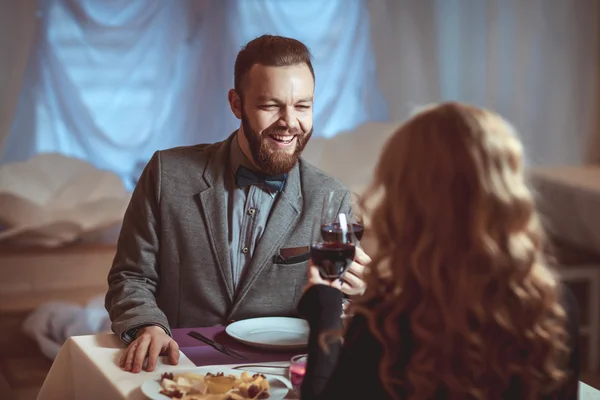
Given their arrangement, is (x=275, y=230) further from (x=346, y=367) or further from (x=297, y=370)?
(x=346, y=367)

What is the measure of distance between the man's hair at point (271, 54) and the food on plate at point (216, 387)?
1014mm

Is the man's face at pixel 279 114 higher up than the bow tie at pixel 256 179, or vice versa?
the man's face at pixel 279 114

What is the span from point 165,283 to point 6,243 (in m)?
2.02

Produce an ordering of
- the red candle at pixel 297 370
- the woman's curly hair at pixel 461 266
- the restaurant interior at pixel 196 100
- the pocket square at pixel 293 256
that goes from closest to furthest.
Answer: the woman's curly hair at pixel 461 266
the red candle at pixel 297 370
the pocket square at pixel 293 256
the restaurant interior at pixel 196 100

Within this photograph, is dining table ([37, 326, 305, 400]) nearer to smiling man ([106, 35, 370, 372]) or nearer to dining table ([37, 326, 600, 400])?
dining table ([37, 326, 600, 400])

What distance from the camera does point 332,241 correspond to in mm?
1572

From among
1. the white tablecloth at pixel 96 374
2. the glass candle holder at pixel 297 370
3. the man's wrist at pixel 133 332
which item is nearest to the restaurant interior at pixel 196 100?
the white tablecloth at pixel 96 374

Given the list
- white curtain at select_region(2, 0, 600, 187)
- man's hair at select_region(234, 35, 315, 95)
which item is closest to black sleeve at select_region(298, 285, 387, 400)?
man's hair at select_region(234, 35, 315, 95)

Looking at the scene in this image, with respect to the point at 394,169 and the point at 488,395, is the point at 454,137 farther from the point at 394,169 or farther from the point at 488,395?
the point at 488,395

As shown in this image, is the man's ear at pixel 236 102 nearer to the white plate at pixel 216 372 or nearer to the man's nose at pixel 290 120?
the man's nose at pixel 290 120

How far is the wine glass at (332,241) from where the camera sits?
5.11ft

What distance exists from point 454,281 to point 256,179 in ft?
3.98

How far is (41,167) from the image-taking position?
4.10 metres

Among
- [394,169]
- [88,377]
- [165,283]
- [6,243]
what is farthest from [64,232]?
[394,169]
